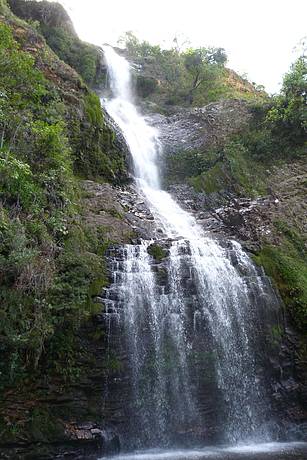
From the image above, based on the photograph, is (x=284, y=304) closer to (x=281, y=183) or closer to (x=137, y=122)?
(x=281, y=183)

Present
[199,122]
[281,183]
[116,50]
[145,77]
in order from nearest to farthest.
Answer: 1. [281,183]
2. [199,122]
3. [145,77]
4. [116,50]

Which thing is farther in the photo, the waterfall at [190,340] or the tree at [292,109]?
the tree at [292,109]

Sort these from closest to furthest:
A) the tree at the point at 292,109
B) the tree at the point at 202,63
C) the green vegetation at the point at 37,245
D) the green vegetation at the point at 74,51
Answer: the green vegetation at the point at 37,245
the tree at the point at 292,109
the green vegetation at the point at 74,51
the tree at the point at 202,63

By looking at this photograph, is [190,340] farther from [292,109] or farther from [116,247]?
[292,109]

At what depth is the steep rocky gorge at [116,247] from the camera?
873 cm

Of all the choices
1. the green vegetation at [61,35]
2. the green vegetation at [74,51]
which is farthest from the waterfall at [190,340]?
the green vegetation at [61,35]

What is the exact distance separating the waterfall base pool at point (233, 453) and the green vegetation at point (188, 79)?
22439mm

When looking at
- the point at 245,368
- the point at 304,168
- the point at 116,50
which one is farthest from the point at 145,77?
the point at 245,368

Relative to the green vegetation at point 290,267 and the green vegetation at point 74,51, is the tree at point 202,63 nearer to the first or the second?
the green vegetation at point 74,51

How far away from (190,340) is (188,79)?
80.0 ft

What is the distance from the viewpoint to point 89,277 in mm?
10656

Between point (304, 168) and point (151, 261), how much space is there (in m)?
10.8

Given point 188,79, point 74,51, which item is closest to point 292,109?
point 188,79

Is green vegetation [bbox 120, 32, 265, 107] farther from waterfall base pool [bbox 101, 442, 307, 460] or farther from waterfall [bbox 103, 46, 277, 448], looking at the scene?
waterfall base pool [bbox 101, 442, 307, 460]
